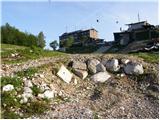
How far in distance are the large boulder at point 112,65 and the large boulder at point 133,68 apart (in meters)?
0.31

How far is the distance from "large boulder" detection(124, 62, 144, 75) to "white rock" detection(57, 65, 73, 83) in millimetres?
1712

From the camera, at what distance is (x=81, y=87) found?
11328mm

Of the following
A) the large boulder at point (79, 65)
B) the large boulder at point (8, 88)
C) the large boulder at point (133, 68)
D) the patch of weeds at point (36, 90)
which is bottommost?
the patch of weeds at point (36, 90)

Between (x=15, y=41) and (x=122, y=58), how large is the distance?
17.2m

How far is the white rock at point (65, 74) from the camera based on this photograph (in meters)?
11.5

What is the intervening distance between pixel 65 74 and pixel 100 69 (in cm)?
119

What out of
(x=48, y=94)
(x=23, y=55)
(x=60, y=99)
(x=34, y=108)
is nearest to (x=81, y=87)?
(x=60, y=99)

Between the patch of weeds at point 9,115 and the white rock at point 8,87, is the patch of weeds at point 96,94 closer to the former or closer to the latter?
the white rock at point 8,87

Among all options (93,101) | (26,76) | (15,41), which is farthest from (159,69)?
(15,41)

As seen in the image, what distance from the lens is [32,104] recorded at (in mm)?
9648

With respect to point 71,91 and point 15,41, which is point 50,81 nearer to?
point 71,91

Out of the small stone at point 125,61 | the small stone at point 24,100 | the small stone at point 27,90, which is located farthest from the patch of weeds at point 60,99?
the small stone at point 125,61

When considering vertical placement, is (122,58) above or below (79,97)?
above

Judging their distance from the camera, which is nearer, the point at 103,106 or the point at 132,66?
the point at 103,106
